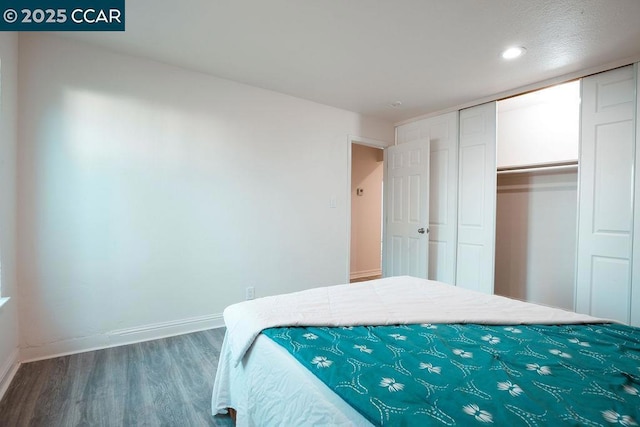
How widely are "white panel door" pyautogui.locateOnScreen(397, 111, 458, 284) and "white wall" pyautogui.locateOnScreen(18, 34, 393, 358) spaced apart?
1.52m

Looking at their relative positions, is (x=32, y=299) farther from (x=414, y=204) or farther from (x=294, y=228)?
(x=414, y=204)

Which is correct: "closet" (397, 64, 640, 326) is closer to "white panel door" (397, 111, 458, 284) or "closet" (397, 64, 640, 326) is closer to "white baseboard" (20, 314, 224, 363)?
"white panel door" (397, 111, 458, 284)

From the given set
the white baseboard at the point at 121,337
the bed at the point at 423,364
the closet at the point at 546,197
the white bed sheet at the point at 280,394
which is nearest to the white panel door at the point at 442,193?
the closet at the point at 546,197

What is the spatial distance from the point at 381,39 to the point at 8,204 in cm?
282

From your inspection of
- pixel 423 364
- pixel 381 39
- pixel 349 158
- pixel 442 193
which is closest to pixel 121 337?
A: pixel 423 364

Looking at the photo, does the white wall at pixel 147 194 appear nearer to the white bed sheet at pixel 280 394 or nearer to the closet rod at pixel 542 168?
the white bed sheet at pixel 280 394

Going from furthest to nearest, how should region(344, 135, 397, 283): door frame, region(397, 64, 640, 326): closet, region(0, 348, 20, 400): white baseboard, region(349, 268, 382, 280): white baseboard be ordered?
region(349, 268, 382, 280): white baseboard, region(344, 135, 397, 283): door frame, region(397, 64, 640, 326): closet, region(0, 348, 20, 400): white baseboard

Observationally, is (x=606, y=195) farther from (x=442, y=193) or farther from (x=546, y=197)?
(x=442, y=193)

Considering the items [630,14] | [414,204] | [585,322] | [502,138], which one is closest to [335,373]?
[585,322]

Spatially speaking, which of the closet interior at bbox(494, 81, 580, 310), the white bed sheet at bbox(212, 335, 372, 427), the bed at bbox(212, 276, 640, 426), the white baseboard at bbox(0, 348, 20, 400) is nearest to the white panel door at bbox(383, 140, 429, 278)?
the closet interior at bbox(494, 81, 580, 310)

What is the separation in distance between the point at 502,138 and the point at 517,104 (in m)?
0.42

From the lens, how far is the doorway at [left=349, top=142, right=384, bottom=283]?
519cm

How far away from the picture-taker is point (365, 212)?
5316 millimetres

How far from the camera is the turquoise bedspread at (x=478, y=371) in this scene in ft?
2.52
